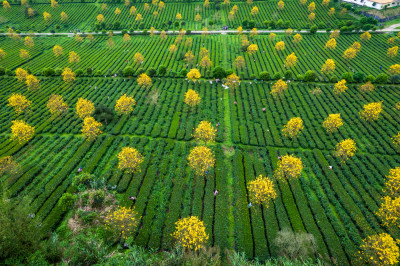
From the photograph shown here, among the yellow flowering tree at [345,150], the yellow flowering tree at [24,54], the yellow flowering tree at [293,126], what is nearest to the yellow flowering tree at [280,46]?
the yellow flowering tree at [293,126]

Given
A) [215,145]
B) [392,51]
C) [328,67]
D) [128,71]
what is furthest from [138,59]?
[392,51]

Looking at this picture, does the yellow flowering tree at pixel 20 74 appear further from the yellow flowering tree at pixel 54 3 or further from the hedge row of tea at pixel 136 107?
the yellow flowering tree at pixel 54 3

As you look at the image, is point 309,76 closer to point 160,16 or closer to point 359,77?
point 359,77

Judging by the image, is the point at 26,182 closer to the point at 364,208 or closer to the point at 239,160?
the point at 239,160

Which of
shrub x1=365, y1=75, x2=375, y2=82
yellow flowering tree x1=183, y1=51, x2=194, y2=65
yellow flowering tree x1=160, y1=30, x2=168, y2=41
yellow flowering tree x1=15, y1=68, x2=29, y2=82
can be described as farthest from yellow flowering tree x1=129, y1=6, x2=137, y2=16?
shrub x1=365, y1=75, x2=375, y2=82

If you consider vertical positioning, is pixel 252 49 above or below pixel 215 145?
above

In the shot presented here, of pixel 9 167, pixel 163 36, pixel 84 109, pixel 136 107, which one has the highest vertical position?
pixel 163 36

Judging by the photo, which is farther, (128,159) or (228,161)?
(228,161)
